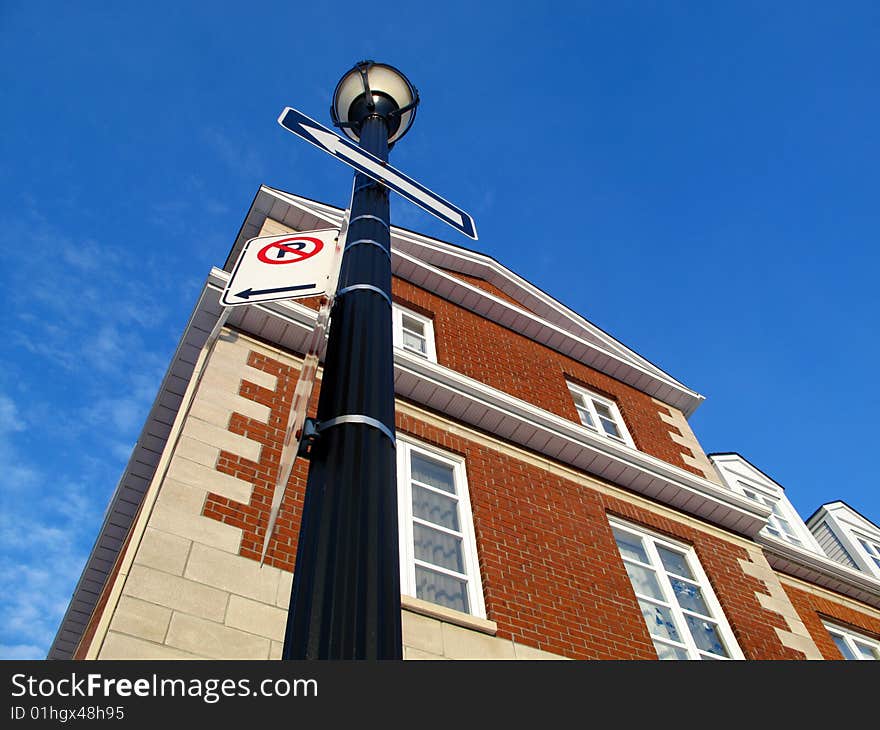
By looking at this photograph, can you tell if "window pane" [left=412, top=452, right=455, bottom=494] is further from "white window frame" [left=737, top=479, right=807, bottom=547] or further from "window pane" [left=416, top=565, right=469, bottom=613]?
"white window frame" [left=737, top=479, right=807, bottom=547]

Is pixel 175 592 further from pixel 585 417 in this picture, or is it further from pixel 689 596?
pixel 585 417

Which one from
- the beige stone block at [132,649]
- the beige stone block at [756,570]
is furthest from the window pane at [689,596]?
the beige stone block at [132,649]

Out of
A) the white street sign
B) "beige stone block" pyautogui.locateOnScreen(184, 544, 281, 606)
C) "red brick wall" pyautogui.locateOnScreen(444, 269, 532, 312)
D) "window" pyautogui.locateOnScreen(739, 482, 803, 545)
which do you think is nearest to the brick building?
"beige stone block" pyautogui.locateOnScreen(184, 544, 281, 606)

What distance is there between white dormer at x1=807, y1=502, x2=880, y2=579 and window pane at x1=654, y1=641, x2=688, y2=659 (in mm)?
12667

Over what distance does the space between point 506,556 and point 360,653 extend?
7063 millimetres

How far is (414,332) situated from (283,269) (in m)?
9.13

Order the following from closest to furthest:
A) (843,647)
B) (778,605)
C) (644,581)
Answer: (644,581) < (778,605) < (843,647)

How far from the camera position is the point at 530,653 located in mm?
7945

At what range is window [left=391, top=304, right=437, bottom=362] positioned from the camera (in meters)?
12.6

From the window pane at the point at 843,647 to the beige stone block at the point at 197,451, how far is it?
457 inches

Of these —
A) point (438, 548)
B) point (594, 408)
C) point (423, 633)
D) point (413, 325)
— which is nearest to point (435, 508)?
point (438, 548)

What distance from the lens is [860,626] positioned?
44.7 feet

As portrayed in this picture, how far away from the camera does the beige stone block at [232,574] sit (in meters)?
6.35

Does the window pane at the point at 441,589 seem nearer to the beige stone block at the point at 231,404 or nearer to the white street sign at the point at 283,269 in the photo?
the beige stone block at the point at 231,404
